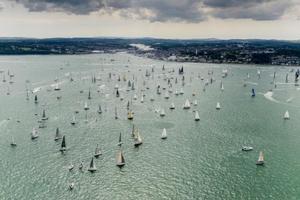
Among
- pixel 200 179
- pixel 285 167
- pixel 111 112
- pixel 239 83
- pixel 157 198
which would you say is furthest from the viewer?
pixel 239 83

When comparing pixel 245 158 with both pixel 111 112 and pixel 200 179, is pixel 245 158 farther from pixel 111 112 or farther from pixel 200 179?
pixel 111 112

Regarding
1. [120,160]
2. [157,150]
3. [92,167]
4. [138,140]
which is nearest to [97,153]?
[120,160]

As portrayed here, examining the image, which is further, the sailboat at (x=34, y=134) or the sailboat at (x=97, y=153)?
the sailboat at (x=34, y=134)

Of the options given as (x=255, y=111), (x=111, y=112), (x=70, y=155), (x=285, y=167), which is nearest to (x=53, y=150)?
(x=70, y=155)

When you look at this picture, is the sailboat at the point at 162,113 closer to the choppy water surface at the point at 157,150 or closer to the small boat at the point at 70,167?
the choppy water surface at the point at 157,150

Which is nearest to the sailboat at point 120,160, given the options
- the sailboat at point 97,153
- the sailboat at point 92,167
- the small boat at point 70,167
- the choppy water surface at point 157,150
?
the choppy water surface at point 157,150

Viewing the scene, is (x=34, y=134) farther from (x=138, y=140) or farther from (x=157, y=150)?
(x=157, y=150)

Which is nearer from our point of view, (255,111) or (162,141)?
(162,141)

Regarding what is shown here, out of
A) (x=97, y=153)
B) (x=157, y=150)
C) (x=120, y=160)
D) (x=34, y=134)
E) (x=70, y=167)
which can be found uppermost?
(x=34, y=134)
